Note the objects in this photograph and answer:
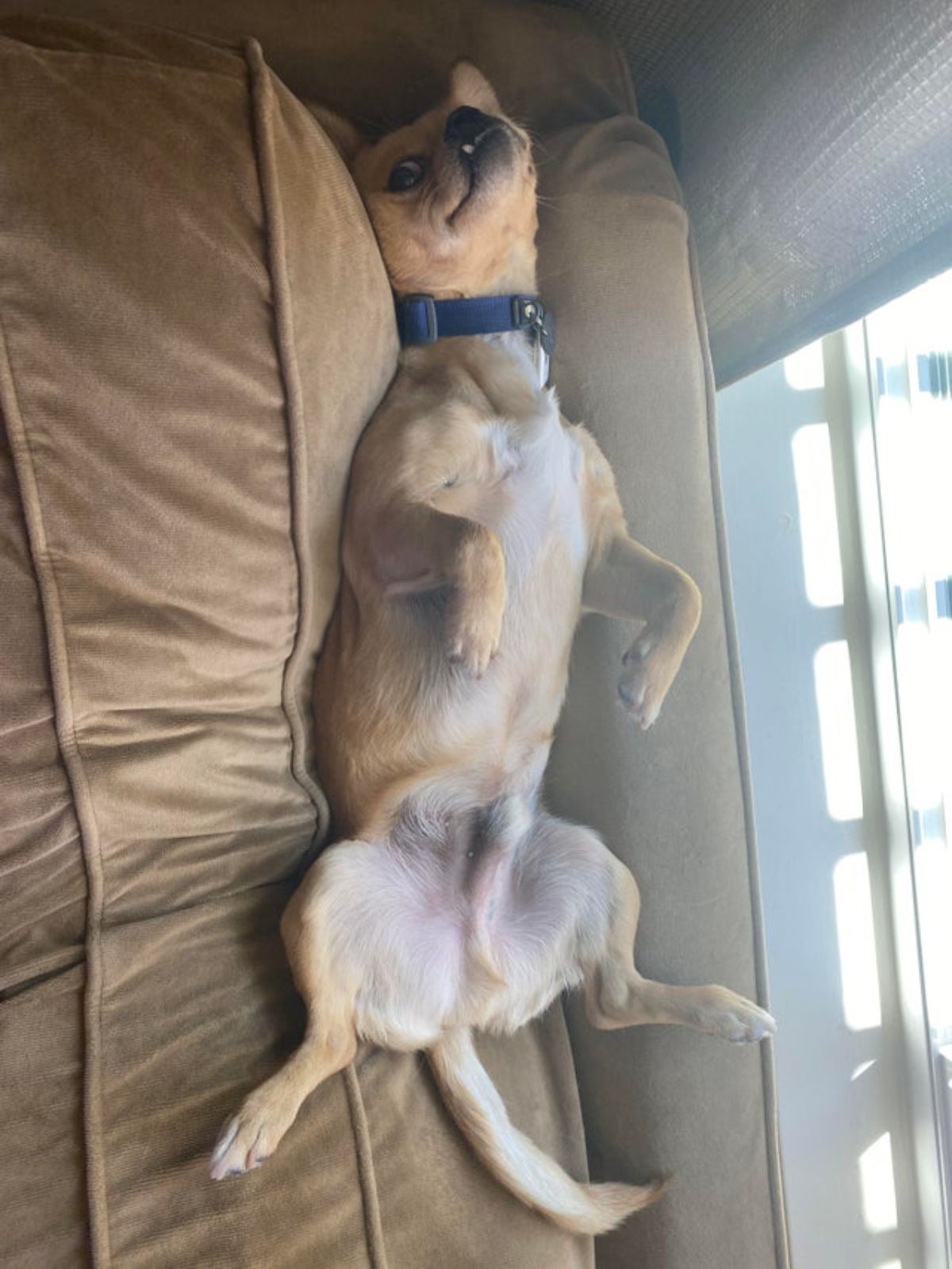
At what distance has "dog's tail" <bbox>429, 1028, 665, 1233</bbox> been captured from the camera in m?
1.50

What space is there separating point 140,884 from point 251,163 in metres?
1.10

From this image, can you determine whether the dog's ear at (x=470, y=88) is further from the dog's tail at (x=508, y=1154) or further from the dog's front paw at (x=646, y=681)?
the dog's tail at (x=508, y=1154)

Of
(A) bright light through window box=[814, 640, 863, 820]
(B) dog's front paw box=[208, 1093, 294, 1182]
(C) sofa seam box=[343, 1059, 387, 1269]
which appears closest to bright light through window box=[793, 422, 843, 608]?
(A) bright light through window box=[814, 640, 863, 820]

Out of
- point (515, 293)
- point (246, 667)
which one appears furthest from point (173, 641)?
point (515, 293)

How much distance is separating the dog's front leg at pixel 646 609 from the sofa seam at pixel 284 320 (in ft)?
1.76

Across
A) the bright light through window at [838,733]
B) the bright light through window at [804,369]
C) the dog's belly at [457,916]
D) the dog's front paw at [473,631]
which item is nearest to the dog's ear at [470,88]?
the dog's front paw at [473,631]

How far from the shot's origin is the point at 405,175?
1.62 m

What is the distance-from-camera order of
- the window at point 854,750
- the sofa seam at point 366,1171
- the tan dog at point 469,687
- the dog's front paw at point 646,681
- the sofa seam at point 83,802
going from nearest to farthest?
the sofa seam at point 83,802, the sofa seam at point 366,1171, the tan dog at point 469,687, the dog's front paw at point 646,681, the window at point 854,750

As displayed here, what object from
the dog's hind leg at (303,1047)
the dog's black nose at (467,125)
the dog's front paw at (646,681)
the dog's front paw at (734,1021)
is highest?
the dog's black nose at (467,125)

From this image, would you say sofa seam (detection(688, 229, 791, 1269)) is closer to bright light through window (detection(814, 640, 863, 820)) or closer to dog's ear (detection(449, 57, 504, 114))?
dog's ear (detection(449, 57, 504, 114))

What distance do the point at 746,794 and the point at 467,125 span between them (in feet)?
4.21

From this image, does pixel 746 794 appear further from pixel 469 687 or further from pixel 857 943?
pixel 857 943

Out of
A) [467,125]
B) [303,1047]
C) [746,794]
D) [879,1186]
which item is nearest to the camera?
[303,1047]

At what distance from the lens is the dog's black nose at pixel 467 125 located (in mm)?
1551
